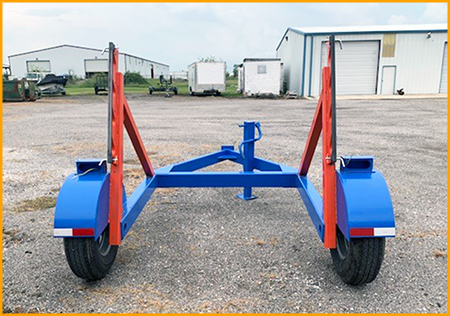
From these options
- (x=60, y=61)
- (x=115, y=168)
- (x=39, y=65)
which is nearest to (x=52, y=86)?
(x=115, y=168)

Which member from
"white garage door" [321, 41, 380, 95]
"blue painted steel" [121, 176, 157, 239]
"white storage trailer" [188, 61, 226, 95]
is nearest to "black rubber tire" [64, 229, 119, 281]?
"blue painted steel" [121, 176, 157, 239]

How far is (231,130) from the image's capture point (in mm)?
11383

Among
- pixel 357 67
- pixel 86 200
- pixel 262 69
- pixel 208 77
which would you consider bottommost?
pixel 86 200

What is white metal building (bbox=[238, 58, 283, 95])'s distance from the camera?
90.7 ft

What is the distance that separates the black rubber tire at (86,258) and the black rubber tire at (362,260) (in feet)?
6.00

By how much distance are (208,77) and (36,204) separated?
25.8 meters

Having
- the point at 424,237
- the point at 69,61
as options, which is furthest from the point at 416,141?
the point at 69,61

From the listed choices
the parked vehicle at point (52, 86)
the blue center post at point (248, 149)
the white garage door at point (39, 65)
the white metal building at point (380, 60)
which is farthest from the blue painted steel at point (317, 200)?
the white garage door at point (39, 65)

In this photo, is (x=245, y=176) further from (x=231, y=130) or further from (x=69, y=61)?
(x=69, y=61)

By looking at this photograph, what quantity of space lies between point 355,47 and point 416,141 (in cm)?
2026

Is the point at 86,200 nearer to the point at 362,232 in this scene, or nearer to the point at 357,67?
the point at 362,232

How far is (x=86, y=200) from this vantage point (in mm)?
2703

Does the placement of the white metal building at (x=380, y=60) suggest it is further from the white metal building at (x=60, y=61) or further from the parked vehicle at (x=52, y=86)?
the white metal building at (x=60, y=61)

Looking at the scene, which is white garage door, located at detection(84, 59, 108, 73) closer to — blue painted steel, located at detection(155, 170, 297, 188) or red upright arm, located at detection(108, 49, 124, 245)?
blue painted steel, located at detection(155, 170, 297, 188)
